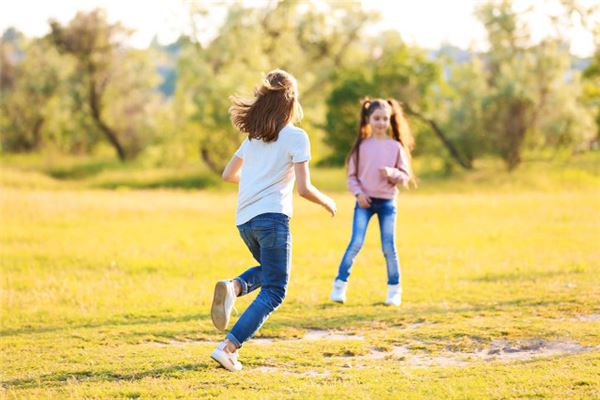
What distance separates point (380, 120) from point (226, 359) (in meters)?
3.87

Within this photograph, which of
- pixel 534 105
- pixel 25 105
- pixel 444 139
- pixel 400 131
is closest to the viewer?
pixel 400 131

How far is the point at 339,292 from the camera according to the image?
8789 millimetres

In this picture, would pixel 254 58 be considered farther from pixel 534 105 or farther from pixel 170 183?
pixel 534 105

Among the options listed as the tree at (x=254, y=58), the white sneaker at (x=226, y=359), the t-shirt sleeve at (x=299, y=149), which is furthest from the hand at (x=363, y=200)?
the tree at (x=254, y=58)

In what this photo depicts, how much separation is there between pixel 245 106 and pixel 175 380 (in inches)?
81.1

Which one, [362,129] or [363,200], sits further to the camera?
[362,129]

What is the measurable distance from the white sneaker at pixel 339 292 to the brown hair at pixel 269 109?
330 cm

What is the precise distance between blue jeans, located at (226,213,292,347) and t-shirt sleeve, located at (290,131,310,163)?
44 centimetres

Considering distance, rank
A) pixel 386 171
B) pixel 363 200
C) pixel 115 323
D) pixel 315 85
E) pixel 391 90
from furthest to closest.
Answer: pixel 315 85, pixel 391 90, pixel 363 200, pixel 386 171, pixel 115 323

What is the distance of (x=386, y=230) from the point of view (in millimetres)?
8734

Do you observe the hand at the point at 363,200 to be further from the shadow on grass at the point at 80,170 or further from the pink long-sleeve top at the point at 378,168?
the shadow on grass at the point at 80,170

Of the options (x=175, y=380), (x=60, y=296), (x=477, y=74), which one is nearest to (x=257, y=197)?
(x=175, y=380)

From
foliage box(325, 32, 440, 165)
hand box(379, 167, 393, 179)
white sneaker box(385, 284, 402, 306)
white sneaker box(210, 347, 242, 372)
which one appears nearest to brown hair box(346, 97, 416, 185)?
hand box(379, 167, 393, 179)

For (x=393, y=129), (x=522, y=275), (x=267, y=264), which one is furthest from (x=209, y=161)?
(x=267, y=264)
